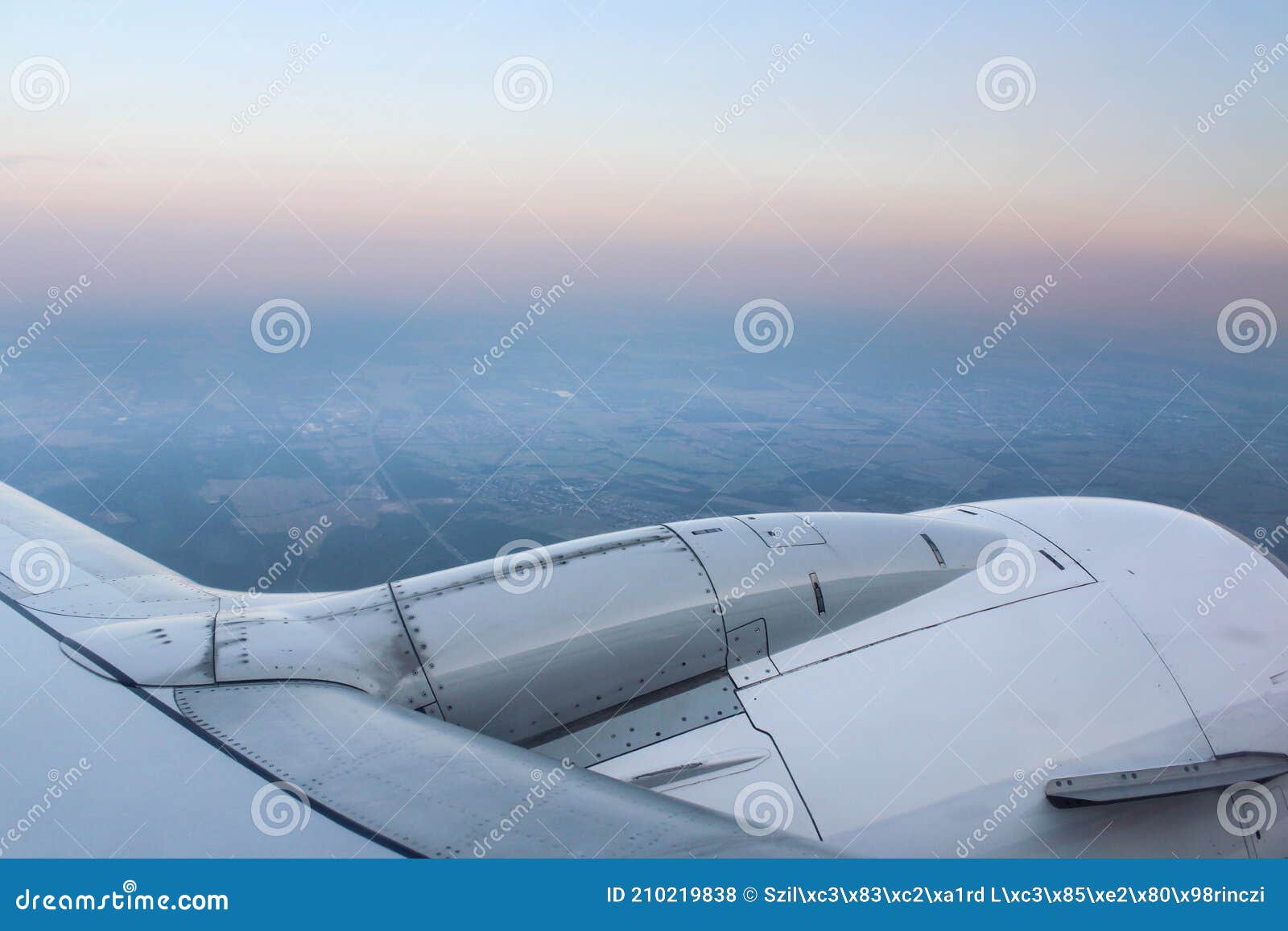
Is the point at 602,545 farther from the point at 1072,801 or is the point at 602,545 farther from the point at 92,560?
the point at 92,560

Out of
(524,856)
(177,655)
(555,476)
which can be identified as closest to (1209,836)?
(524,856)

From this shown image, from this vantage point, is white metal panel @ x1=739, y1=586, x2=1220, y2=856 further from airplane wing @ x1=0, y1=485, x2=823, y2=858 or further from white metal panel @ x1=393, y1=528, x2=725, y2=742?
airplane wing @ x1=0, y1=485, x2=823, y2=858

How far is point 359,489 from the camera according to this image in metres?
25.6

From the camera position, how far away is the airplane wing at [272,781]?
8.29 ft

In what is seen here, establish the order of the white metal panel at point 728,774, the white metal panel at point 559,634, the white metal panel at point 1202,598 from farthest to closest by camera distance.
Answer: the white metal panel at point 1202,598 → the white metal panel at point 559,634 → the white metal panel at point 728,774

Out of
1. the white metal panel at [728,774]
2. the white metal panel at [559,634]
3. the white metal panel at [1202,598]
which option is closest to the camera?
the white metal panel at [728,774]

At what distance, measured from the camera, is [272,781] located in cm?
286

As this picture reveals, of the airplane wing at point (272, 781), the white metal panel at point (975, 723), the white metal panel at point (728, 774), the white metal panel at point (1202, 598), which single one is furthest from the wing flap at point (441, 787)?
the white metal panel at point (1202, 598)

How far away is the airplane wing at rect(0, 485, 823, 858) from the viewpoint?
2.53m

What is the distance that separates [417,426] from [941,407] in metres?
31.2

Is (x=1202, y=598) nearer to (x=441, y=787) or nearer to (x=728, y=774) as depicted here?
(x=728, y=774)

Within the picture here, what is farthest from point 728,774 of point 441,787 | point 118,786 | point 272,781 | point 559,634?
point 118,786

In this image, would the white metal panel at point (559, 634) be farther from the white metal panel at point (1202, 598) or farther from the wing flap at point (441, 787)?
the white metal panel at point (1202, 598)

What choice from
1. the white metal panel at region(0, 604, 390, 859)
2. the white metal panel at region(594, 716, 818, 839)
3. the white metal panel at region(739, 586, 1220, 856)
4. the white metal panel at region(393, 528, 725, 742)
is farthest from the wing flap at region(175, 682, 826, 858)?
the white metal panel at region(739, 586, 1220, 856)
